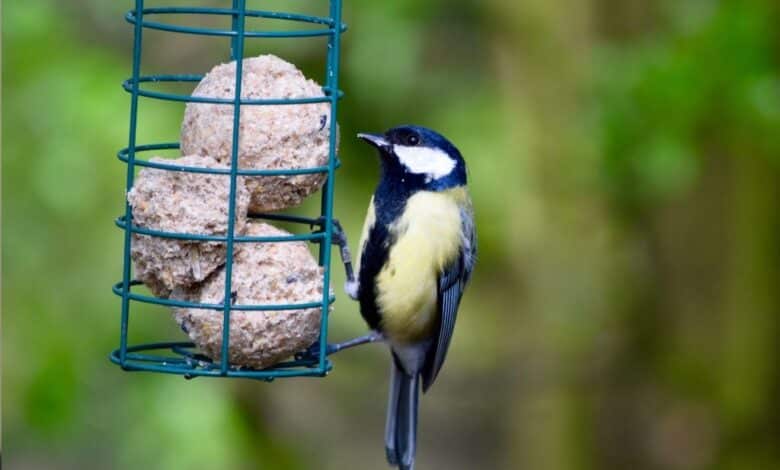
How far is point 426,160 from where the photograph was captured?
496cm

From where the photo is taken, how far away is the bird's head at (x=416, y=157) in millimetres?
4922

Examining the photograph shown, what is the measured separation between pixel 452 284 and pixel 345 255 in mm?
559

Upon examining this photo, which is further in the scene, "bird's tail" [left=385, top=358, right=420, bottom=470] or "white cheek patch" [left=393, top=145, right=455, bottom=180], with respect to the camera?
"bird's tail" [left=385, top=358, right=420, bottom=470]

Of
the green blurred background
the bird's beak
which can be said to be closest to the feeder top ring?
the bird's beak

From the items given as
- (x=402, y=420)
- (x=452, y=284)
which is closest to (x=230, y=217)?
(x=452, y=284)

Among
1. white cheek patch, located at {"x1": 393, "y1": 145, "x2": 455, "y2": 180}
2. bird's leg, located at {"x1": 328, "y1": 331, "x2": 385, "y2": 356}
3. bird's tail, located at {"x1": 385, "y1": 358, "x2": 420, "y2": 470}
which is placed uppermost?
white cheek patch, located at {"x1": 393, "y1": 145, "x2": 455, "y2": 180}

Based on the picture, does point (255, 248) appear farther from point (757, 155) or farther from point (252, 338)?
point (757, 155)

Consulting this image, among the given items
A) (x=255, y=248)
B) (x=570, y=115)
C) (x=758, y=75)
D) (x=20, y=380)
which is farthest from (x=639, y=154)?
(x=20, y=380)

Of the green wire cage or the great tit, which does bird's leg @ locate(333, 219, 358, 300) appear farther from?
the green wire cage

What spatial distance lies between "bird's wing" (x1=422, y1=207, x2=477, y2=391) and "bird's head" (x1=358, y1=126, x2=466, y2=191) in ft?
0.77

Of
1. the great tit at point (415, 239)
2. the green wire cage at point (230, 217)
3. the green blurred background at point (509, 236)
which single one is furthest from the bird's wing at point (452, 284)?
the green blurred background at point (509, 236)

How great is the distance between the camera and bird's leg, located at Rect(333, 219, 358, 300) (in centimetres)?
472

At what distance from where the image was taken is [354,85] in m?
7.41

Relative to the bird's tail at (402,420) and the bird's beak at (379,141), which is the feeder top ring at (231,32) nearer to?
the bird's beak at (379,141)
